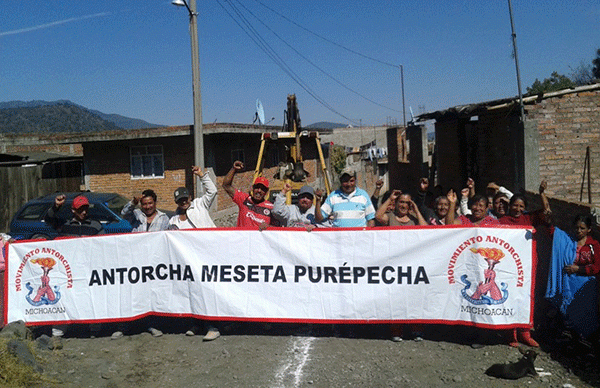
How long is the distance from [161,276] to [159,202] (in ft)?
47.8

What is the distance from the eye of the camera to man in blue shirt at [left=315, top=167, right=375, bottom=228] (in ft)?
23.1

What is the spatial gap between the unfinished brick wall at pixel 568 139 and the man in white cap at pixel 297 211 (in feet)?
18.3

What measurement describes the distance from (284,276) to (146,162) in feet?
51.5

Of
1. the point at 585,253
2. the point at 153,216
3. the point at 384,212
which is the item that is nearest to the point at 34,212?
Result: the point at 153,216

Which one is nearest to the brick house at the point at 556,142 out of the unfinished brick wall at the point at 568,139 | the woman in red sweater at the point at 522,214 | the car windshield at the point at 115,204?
the unfinished brick wall at the point at 568,139

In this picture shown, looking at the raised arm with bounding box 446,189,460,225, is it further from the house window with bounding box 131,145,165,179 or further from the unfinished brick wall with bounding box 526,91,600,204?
the house window with bounding box 131,145,165,179

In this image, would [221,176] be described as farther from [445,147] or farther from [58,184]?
[445,147]

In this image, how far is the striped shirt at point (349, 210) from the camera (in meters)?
7.05

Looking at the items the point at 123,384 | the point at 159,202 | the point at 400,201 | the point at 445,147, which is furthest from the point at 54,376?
the point at 159,202

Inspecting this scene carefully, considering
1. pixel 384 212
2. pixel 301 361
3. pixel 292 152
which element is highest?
pixel 292 152

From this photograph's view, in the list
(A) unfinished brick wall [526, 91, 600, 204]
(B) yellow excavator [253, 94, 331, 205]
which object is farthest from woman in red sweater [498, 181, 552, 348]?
(B) yellow excavator [253, 94, 331, 205]

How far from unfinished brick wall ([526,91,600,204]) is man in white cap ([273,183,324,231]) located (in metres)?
5.59

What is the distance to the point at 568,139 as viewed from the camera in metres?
10.9

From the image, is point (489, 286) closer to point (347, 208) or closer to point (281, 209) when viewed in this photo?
point (347, 208)
